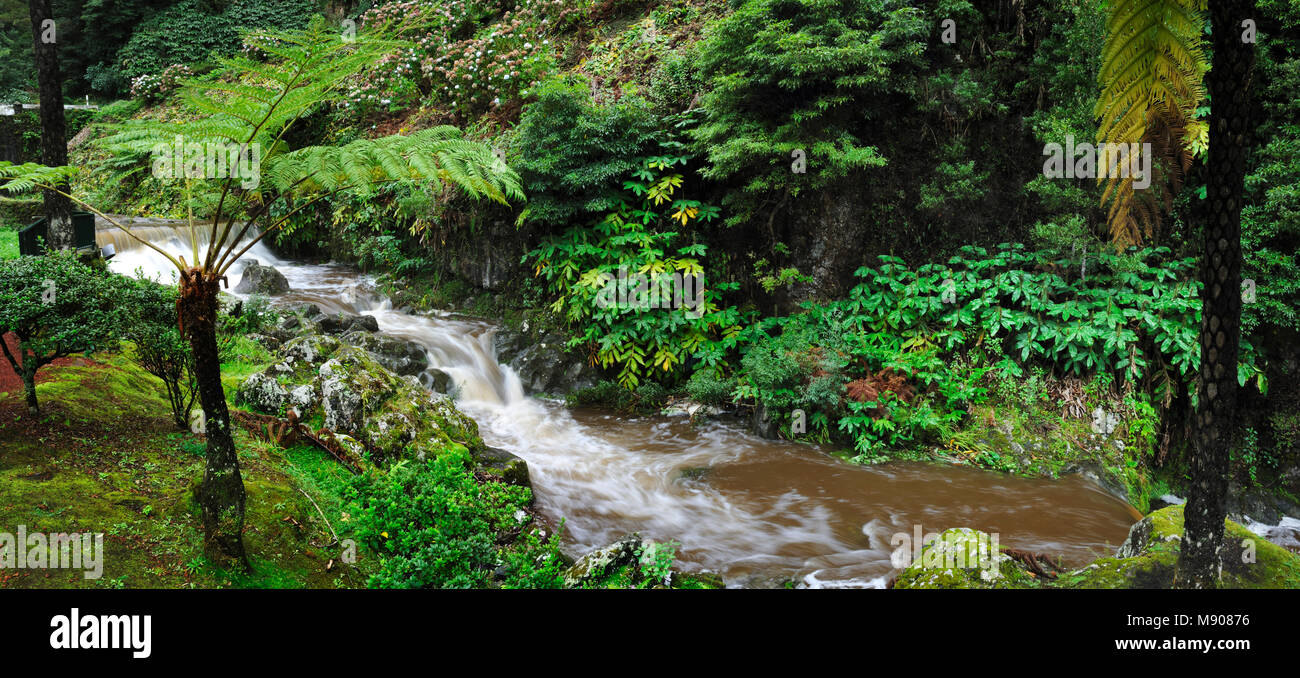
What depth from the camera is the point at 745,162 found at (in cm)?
905

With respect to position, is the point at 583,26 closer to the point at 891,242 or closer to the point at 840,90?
the point at 840,90

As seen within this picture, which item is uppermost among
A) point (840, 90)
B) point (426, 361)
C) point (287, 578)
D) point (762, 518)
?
point (840, 90)

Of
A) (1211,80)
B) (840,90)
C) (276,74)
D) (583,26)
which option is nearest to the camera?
(1211,80)

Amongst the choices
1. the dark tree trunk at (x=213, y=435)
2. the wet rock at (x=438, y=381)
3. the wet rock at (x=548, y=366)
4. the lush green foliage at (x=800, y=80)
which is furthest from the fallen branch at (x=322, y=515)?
the lush green foliage at (x=800, y=80)

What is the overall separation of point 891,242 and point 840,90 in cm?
236

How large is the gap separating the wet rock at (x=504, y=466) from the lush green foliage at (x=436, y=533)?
1.71m

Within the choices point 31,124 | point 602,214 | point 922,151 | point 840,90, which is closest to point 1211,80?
point 840,90

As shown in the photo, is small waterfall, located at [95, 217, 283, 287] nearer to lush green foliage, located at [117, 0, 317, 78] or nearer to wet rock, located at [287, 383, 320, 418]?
wet rock, located at [287, 383, 320, 418]

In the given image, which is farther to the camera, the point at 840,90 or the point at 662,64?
the point at 662,64

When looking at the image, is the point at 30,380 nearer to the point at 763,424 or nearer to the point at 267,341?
the point at 267,341

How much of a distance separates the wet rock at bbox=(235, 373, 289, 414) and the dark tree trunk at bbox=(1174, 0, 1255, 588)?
696 cm

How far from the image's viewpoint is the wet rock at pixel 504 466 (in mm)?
6547

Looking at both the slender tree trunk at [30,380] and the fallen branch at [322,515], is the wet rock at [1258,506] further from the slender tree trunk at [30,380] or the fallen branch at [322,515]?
the slender tree trunk at [30,380]
